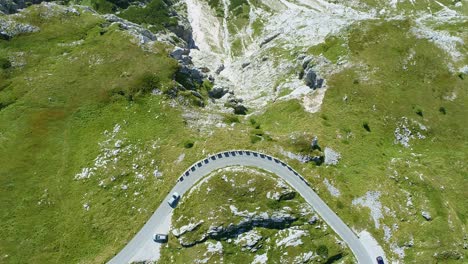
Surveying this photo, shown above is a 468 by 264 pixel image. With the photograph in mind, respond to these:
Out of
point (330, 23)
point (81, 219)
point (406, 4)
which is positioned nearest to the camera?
point (81, 219)

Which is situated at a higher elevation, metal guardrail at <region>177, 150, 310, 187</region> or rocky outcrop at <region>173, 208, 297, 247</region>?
metal guardrail at <region>177, 150, 310, 187</region>

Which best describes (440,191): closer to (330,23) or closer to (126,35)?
(330,23)

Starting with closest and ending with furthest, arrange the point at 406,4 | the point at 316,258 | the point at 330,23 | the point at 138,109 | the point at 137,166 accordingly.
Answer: the point at 316,258 → the point at 137,166 → the point at 138,109 → the point at 330,23 → the point at 406,4

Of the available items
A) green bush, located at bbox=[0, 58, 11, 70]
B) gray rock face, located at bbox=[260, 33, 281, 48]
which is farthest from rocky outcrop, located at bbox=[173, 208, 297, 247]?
gray rock face, located at bbox=[260, 33, 281, 48]

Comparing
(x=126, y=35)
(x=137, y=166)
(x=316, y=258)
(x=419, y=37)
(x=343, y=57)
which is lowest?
(x=316, y=258)

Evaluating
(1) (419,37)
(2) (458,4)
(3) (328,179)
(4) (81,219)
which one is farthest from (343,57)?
(2) (458,4)

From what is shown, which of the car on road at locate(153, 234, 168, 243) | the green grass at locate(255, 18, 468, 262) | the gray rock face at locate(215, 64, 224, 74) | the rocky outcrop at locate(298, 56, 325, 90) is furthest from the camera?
the gray rock face at locate(215, 64, 224, 74)

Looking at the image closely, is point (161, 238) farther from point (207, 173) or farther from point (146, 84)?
point (146, 84)

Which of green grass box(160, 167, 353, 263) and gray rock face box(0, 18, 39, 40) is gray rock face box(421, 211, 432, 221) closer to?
green grass box(160, 167, 353, 263)
